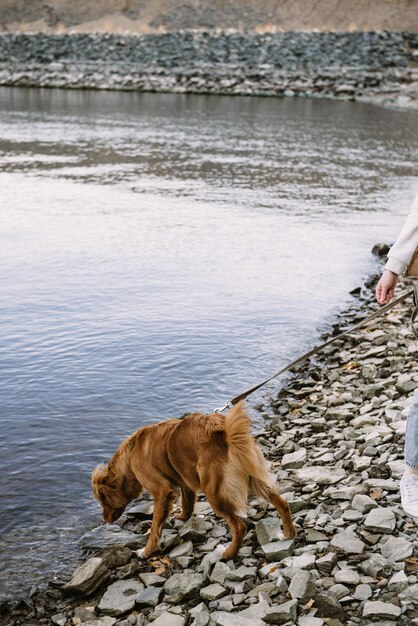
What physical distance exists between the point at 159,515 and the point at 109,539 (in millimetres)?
508

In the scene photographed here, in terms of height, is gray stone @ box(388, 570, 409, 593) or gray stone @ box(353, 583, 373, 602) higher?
gray stone @ box(388, 570, 409, 593)

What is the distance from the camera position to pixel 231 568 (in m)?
4.48

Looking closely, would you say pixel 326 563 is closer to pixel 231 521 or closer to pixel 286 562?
pixel 286 562

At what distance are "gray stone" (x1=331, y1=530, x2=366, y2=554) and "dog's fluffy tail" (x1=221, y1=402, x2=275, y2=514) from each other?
1.61ft

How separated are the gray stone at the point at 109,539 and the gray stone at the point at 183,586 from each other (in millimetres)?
650

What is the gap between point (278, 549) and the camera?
452 cm

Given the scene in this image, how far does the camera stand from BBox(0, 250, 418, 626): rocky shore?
4016 millimetres

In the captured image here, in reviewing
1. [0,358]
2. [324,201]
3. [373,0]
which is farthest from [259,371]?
[373,0]

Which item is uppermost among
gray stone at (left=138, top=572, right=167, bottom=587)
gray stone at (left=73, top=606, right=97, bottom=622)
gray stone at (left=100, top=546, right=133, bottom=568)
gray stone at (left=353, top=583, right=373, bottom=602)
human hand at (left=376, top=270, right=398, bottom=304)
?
human hand at (left=376, top=270, right=398, bottom=304)

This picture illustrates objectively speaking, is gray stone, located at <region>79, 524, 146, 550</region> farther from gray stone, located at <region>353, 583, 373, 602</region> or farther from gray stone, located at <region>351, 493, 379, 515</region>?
gray stone, located at <region>353, 583, 373, 602</region>

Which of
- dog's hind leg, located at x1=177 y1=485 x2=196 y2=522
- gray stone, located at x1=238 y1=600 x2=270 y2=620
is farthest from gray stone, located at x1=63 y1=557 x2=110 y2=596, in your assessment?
gray stone, located at x1=238 y1=600 x2=270 y2=620

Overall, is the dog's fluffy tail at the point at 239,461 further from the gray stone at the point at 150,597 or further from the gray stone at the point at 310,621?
the gray stone at the point at 310,621

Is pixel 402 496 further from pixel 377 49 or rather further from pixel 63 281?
pixel 377 49

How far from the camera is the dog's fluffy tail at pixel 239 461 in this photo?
4.42 m
